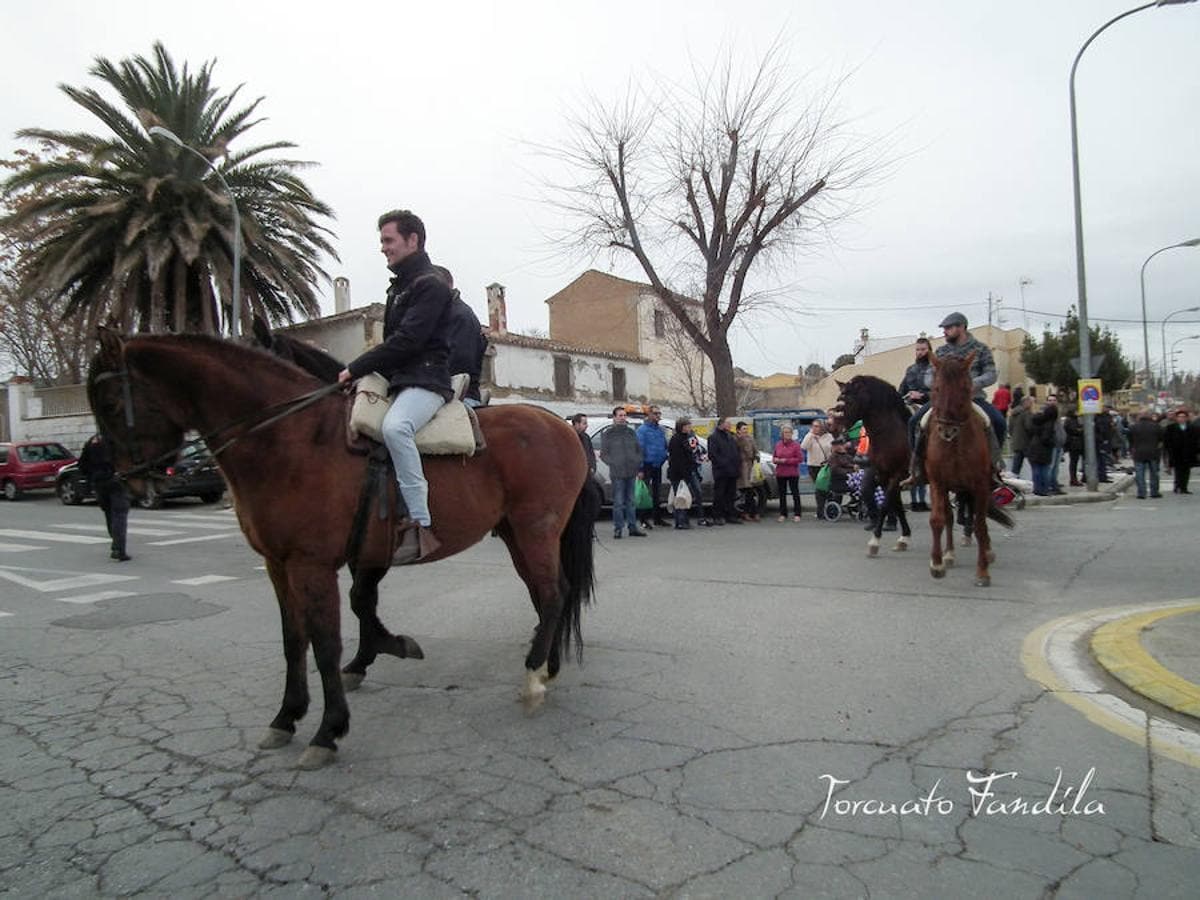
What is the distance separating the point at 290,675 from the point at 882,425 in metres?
7.60

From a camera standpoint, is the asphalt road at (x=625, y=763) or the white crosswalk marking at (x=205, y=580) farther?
the white crosswalk marking at (x=205, y=580)

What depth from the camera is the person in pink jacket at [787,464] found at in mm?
14078

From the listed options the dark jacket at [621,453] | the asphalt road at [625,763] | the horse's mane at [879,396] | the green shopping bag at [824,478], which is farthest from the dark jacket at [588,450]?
the green shopping bag at [824,478]

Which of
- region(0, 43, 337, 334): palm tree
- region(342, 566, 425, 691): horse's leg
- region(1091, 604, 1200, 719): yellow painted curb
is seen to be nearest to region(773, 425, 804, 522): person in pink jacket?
region(1091, 604, 1200, 719): yellow painted curb

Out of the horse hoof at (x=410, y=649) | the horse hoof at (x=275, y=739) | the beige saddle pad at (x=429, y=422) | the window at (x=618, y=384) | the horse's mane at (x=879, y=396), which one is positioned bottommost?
the horse hoof at (x=275, y=739)

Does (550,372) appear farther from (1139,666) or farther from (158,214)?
(1139,666)

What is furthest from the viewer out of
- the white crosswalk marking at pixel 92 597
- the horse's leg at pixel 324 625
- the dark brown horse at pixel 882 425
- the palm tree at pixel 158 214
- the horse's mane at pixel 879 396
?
the palm tree at pixel 158 214

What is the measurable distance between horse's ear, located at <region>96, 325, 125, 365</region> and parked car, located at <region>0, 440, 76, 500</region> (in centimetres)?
2527

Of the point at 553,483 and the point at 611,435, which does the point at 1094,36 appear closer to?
the point at 611,435

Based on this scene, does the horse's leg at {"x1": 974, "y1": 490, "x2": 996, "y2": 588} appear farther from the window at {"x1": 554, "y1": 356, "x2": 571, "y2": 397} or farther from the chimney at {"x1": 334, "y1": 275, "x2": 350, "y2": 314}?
the chimney at {"x1": 334, "y1": 275, "x2": 350, "y2": 314}

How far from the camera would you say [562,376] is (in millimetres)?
37969

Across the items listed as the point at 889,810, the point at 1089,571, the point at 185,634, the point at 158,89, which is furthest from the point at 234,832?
the point at 158,89

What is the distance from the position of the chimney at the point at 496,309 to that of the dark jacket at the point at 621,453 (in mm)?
29850

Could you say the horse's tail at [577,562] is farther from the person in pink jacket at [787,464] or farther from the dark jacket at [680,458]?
the person in pink jacket at [787,464]
